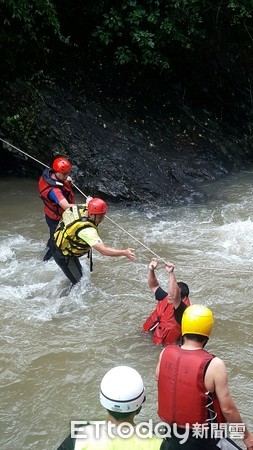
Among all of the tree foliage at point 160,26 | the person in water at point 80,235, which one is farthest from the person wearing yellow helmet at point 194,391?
the tree foliage at point 160,26

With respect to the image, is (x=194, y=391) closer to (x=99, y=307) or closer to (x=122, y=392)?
(x=122, y=392)

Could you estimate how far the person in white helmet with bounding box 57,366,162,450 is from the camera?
7.29ft

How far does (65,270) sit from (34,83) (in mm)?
5301

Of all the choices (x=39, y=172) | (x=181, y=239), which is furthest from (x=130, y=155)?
(x=181, y=239)

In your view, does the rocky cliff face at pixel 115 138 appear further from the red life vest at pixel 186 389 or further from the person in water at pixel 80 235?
the red life vest at pixel 186 389

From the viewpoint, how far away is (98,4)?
1028 centimetres

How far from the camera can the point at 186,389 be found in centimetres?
303

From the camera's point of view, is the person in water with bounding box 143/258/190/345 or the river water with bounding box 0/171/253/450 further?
the person in water with bounding box 143/258/190/345

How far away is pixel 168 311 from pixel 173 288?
19.1 inches

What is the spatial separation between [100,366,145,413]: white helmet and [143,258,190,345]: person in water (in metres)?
2.19

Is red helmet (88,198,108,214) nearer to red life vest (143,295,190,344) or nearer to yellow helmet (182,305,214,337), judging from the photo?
red life vest (143,295,190,344)

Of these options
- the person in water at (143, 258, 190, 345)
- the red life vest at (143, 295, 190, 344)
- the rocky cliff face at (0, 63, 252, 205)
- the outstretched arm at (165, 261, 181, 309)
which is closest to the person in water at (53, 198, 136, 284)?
the person in water at (143, 258, 190, 345)

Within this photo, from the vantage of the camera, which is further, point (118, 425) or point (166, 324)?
point (166, 324)
